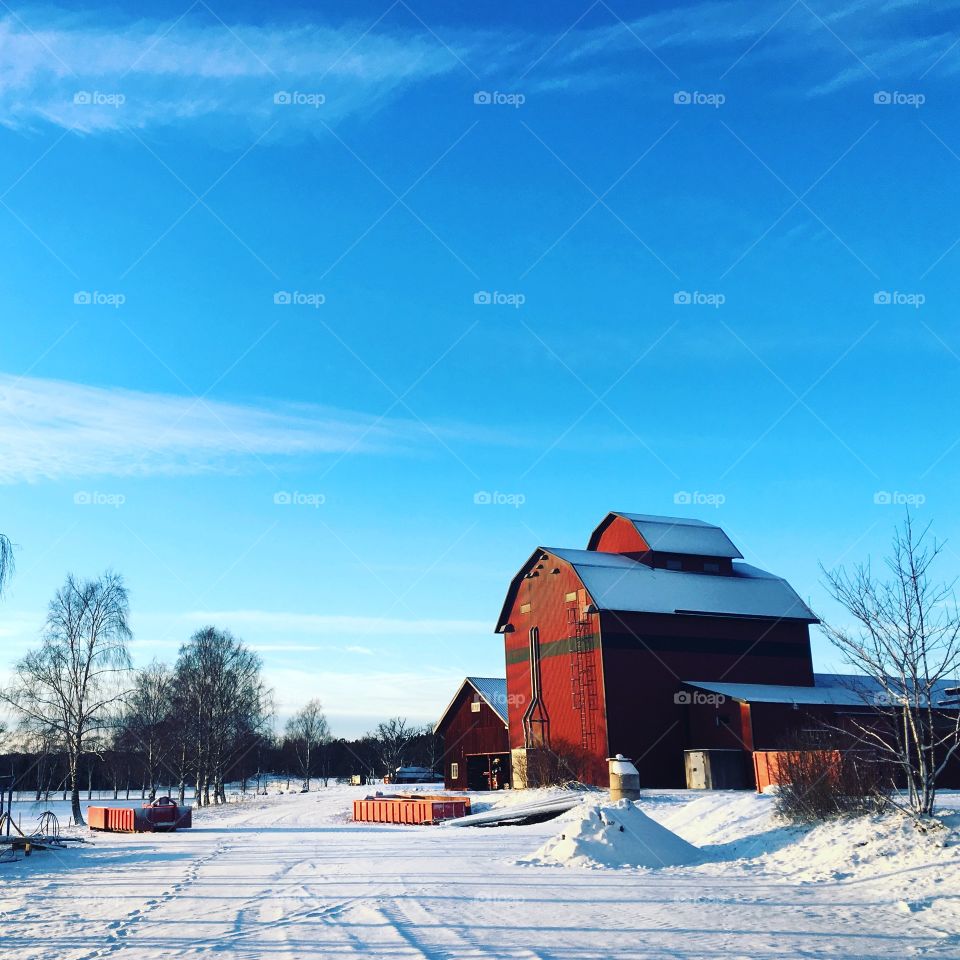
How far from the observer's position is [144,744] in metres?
53.3

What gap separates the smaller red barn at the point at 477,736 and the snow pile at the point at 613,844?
27311 millimetres

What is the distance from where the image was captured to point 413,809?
98.4 ft

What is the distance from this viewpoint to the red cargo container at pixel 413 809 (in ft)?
95.6

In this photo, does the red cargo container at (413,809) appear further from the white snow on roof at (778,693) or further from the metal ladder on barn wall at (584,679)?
the white snow on roof at (778,693)

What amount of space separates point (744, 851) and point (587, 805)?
3051 millimetres

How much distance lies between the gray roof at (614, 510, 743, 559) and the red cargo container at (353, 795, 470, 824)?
16581 mm

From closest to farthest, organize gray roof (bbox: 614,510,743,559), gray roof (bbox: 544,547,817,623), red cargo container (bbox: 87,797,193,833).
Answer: red cargo container (bbox: 87,797,193,833)
gray roof (bbox: 544,547,817,623)
gray roof (bbox: 614,510,743,559)

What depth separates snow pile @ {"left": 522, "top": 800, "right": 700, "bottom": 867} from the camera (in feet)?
52.7

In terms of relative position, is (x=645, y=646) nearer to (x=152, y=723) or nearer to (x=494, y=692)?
(x=494, y=692)

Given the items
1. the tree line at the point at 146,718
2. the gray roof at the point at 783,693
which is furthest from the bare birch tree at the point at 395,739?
the gray roof at the point at 783,693

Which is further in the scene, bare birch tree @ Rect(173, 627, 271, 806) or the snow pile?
bare birch tree @ Rect(173, 627, 271, 806)

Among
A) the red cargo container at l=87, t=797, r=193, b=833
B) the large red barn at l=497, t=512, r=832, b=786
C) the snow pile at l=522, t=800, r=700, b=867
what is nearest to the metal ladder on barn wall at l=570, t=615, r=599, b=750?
the large red barn at l=497, t=512, r=832, b=786

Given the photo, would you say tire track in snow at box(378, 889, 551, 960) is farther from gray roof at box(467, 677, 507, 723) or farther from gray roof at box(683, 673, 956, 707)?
gray roof at box(467, 677, 507, 723)

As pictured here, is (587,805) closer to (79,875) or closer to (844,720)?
(79,875)
